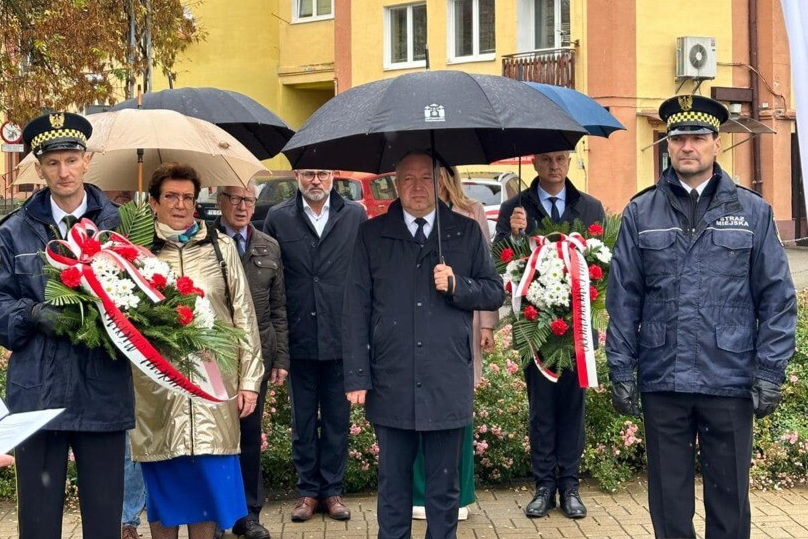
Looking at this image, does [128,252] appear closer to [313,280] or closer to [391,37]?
[313,280]

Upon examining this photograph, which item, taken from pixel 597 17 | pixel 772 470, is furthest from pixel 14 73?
pixel 597 17

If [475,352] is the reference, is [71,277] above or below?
above

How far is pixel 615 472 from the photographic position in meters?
7.84

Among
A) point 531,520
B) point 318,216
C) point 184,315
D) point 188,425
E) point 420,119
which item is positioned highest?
point 420,119

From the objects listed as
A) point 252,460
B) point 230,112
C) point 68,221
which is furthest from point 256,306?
point 68,221

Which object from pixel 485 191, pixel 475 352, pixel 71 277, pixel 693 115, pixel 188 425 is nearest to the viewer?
pixel 71 277

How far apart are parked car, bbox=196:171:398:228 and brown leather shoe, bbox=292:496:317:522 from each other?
11.9m

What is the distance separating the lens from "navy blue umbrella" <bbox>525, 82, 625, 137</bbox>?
7680 millimetres

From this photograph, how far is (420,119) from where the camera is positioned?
560 cm

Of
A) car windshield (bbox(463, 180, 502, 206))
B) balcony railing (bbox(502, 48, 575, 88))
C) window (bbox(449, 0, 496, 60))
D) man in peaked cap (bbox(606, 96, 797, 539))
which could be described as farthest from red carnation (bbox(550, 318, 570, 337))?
window (bbox(449, 0, 496, 60))

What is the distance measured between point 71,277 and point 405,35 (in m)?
27.1

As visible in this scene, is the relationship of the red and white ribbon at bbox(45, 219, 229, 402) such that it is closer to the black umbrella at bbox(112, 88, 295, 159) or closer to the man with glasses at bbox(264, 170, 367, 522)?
the man with glasses at bbox(264, 170, 367, 522)

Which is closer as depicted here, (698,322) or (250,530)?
(698,322)

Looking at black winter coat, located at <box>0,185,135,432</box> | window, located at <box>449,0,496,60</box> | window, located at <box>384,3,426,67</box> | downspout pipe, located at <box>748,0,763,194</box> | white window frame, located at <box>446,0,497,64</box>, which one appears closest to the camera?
black winter coat, located at <box>0,185,135,432</box>
